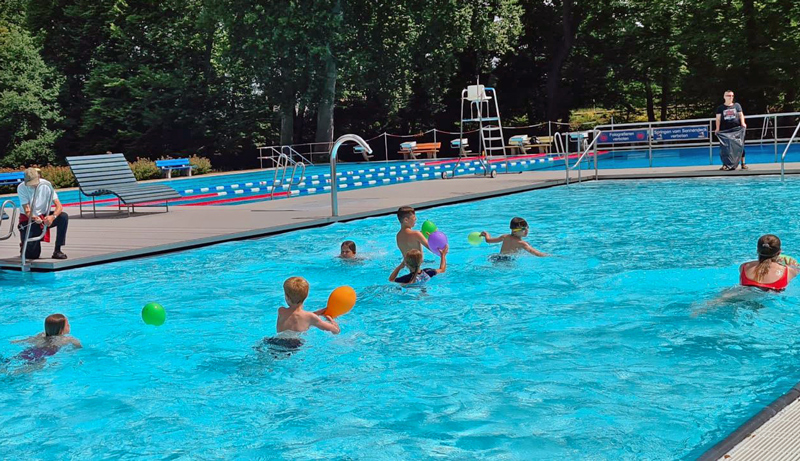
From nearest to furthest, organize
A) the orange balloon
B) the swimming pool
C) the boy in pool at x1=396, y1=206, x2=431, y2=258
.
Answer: the swimming pool → the orange balloon → the boy in pool at x1=396, y1=206, x2=431, y2=258

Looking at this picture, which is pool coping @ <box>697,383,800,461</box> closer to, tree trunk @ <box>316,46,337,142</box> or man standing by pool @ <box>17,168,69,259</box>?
man standing by pool @ <box>17,168,69,259</box>

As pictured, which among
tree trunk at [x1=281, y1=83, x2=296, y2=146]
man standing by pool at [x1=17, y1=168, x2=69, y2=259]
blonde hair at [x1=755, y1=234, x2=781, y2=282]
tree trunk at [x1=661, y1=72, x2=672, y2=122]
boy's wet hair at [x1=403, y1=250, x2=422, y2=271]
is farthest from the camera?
tree trunk at [x1=661, y1=72, x2=672, y2=122]

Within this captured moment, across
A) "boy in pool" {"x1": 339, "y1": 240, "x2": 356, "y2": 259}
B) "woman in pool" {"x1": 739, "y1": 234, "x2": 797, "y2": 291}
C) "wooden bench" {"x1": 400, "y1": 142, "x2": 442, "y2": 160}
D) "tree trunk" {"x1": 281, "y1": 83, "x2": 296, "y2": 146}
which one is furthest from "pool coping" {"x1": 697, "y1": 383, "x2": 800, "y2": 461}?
"tree trunk" {"x1": 281, "y1": 83, "x2": 296, "y2": 146}

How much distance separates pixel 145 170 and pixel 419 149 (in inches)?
542

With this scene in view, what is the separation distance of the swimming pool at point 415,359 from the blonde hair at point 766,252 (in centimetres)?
23

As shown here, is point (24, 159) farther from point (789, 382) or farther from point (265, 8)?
point (789, 382)

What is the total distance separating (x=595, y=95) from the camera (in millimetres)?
44844

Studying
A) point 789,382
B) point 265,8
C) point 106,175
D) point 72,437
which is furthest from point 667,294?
point 265,8

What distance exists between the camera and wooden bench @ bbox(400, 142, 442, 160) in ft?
128

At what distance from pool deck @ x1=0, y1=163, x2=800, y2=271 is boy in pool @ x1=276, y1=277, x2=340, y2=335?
454 centimetres

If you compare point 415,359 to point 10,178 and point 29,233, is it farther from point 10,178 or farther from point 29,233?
point 10,178

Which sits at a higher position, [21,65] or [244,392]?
[21,65]

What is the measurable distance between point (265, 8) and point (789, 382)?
3456 cm

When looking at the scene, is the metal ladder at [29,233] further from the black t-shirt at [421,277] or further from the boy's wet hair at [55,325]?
the black t-shirt at [421,277]
